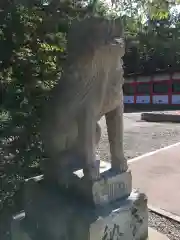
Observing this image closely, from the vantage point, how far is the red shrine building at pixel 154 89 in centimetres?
1839

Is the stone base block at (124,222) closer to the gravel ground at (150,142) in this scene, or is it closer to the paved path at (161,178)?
the gravel ground at (150,142)

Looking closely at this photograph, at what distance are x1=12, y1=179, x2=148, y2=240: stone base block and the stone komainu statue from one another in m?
0.22

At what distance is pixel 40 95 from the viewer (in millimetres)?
3162

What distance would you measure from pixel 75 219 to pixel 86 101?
828 mm

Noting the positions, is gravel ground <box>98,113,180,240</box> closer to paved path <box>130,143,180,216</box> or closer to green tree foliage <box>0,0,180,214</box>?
paved path <box>130,143,180,216</box>

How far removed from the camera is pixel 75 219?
2.23 metres

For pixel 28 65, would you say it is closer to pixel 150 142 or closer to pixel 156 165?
pixel 156 165

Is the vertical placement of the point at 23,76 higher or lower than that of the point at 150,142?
higher

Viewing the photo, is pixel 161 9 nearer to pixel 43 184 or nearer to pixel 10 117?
pixel 10 117

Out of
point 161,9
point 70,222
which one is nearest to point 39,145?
point 70,222

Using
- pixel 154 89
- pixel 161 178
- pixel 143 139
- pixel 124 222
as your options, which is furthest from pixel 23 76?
pixel 154 89

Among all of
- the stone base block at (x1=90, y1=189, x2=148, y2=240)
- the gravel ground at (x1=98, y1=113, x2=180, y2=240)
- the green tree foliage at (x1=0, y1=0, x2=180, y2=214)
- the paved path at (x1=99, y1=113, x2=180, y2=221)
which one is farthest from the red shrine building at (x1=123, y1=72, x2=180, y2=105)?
the stone base block at (x1=90, y1=189, x2=148, y2=240)

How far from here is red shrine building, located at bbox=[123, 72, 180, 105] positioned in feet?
60.3

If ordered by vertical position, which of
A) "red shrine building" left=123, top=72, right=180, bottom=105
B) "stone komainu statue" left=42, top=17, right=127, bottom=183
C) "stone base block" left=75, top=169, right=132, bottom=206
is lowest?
"red shrine building" left=123, top=72, right=180, bottom=105
